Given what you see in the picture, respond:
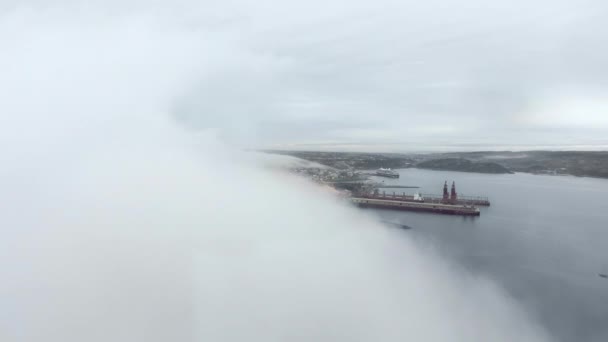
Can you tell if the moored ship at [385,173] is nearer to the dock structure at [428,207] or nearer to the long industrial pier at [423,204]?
the long industrial pier at [423,204]

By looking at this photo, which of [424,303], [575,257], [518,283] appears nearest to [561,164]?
[575,257]

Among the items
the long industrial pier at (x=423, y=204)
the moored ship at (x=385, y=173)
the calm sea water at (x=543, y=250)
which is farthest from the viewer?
the moored ship at (x=385, y=173)

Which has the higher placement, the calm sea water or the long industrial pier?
the long industrial pier

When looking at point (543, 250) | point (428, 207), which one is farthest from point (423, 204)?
point (543, 250)

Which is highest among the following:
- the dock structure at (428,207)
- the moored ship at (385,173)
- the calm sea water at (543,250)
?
the moored ship at (385,173)

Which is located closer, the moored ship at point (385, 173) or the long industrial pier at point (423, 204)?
the long industrial pier at point (423, 204)

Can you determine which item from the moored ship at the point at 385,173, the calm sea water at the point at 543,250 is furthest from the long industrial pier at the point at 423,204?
the moored ship at the point at 385,173

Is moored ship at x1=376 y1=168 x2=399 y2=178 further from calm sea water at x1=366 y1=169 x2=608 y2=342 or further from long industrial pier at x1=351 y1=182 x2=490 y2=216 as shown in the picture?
long industrial pier at x1=351 y1=182 x2=490 y2=216

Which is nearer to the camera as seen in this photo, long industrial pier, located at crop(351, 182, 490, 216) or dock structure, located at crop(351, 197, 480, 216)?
long industrial pier, located at crop(351, 182, 490, 216)

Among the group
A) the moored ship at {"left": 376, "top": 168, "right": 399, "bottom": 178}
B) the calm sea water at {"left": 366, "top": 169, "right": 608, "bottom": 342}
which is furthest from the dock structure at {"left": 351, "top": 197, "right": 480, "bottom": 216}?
the moored ship at {"left": 376, "top": 168, "right": 399, "bottom": 178}
